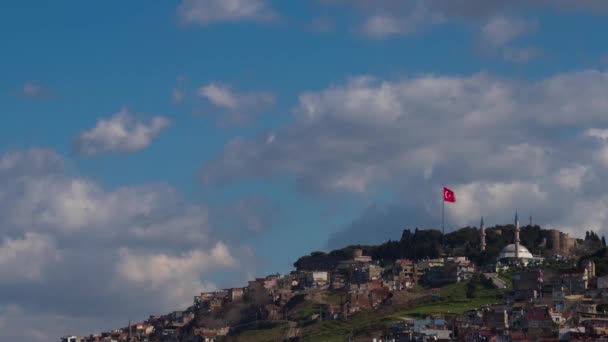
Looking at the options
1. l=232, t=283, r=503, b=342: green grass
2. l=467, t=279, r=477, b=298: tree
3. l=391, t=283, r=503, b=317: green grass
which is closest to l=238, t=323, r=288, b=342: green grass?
l=232, t=283, r=503, b=342: green grass

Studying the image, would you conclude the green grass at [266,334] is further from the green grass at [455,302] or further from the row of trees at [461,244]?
the row of trees at [461,244]

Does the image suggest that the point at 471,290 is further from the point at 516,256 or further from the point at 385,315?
the point at 516,256

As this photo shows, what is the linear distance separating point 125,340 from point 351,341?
1979 inches

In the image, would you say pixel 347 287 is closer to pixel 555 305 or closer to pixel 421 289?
pixel 421 289

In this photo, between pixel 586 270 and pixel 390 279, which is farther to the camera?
pixel 390 279

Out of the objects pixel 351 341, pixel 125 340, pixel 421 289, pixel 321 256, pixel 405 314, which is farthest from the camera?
pixel 321 256

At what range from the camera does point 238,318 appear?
135250 millimetres

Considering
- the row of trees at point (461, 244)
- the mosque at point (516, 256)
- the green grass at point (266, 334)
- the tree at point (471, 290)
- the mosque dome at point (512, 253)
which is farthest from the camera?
the row of trees at point (461, 244)

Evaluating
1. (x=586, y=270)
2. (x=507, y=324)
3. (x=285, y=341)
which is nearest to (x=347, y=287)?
(x=285, y=341)

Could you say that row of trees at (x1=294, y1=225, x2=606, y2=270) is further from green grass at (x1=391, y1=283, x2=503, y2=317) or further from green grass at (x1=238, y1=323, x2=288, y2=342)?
green grass at (x1=238, y1=323, x2=288, y2=342)

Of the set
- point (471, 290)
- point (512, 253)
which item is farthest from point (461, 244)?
point (471, 290)

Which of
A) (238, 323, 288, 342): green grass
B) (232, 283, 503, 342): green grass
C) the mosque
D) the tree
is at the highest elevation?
the mosque

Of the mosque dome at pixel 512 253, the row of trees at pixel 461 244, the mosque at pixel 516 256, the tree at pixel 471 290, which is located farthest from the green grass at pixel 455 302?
the row of trees at pixel 461 244

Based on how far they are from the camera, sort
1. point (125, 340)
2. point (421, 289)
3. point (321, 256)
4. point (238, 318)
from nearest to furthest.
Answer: point (421, 289)
point (238, 318)
point (125, 340)
point (321, 256)
